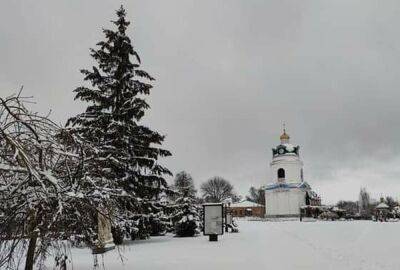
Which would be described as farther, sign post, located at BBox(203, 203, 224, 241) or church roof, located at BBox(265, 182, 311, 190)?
church roof, located at BBox(265, 182, 311, 190)

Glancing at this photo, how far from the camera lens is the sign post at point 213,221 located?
2239 cm

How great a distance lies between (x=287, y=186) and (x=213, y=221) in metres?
61.9

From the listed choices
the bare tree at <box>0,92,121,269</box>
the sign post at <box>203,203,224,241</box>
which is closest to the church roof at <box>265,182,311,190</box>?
the sign post at <box>203,203,224,241</box>

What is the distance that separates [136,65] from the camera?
23156mm

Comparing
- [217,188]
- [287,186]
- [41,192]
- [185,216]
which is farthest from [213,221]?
[217,188]

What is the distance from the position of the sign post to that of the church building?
59.5 metres

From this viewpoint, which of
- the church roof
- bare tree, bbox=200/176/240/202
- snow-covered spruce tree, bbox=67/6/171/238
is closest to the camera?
snow-covered spruce tree, bbox=67/6/171/238

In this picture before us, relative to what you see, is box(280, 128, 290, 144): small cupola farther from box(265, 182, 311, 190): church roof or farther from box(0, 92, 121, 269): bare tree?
box(0, 92, 121, 269): bare tree

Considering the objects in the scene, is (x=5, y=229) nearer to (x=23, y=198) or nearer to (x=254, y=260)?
(x=23, y=198)

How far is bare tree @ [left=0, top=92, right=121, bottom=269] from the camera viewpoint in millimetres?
6555

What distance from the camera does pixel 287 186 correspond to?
272 ft

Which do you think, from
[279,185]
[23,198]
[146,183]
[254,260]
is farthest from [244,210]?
[23,198]

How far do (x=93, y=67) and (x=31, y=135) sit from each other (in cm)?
1615

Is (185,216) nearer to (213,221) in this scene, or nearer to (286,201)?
(213,221)
